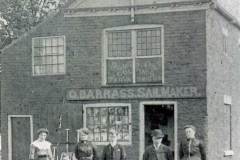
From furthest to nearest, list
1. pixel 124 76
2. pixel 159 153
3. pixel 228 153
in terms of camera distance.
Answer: pixel 228 153, pixel 124 76, pixel 159 153

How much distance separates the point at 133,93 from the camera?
17656 mm

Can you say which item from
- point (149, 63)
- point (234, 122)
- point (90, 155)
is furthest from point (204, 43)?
point (90, 155)

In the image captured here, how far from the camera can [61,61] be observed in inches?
746

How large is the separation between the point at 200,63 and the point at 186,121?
191cm

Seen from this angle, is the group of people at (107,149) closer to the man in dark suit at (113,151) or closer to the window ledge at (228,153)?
the man in dark suit at (113,151)

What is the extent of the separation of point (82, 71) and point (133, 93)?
2104 mm

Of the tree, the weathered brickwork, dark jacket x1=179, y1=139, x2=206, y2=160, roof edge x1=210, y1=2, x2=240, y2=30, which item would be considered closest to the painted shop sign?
the weathered brickwork

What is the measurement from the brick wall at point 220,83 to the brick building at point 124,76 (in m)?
0.03

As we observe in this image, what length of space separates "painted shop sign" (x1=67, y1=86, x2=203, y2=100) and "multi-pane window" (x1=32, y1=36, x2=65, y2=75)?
3.66 ft

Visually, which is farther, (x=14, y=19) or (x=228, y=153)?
(x=14, y=19)

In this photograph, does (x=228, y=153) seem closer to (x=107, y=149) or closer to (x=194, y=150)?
(x=107, y=149)

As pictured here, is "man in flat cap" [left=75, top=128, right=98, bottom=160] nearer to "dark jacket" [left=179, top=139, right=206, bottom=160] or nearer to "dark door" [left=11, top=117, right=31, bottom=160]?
"dark jacket" [left=179, top=139, right=206, bottom=160]

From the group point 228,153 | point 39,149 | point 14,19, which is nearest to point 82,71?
point 228,153

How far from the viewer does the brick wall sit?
17.2m
